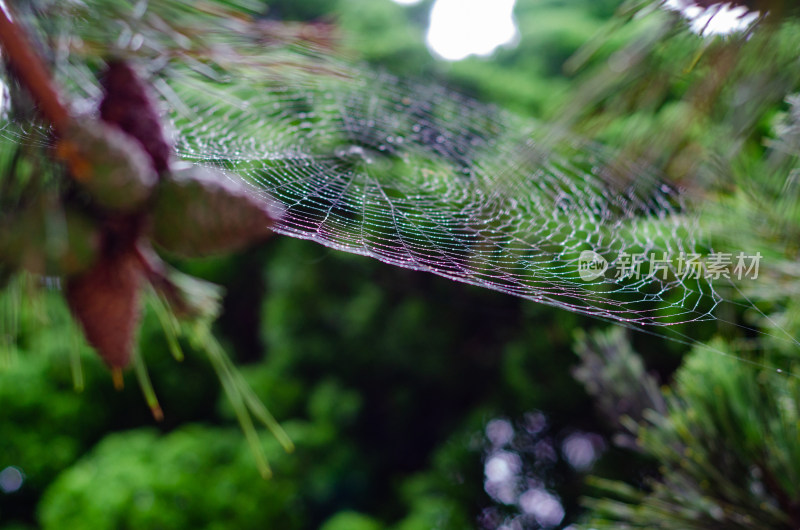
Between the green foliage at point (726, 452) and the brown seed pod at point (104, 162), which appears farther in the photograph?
the green foliage at point (726, 452)

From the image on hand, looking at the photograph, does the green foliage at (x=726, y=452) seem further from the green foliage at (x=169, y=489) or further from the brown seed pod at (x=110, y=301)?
the green foliage at (x=169, y=489)

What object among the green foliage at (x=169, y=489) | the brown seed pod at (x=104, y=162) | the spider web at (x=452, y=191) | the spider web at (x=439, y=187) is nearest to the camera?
the brown seed pod at (x=104, y=162)

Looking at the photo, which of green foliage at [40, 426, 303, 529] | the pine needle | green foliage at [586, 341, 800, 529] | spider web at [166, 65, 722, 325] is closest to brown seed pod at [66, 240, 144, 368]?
the pine needle

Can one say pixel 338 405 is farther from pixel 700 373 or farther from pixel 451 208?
pixel 700 373

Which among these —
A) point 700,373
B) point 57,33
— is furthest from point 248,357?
point 57,33

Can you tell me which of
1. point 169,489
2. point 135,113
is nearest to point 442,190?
point 135,113

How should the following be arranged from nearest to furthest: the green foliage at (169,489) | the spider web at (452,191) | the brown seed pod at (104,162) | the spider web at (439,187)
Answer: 1. the brown seed pod at (104,162)
2. the spider web at (439,187)
3. the spider web at (452,191)
4. the green foliage at (169,489)

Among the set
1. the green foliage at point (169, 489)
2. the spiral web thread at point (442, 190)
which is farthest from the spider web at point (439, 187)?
the green foliage at point (169, 489)

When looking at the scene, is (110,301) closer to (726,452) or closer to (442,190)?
(726,452)

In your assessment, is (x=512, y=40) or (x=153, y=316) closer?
(x=153, y=316)
